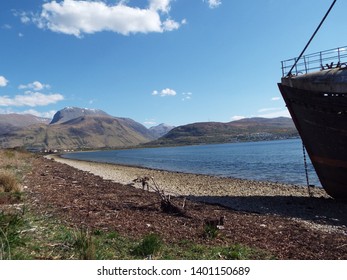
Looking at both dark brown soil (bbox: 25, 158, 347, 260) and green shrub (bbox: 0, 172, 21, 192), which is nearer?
dark brown soil (bbox: 25, 158, 347, 260)

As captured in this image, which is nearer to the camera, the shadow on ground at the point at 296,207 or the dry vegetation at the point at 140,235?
the dry vegetation at the point at 140,235

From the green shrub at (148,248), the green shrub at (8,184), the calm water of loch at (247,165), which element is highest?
the green shrub at (8,184)

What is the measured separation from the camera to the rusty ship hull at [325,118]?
1809cm

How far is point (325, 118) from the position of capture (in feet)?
61.9

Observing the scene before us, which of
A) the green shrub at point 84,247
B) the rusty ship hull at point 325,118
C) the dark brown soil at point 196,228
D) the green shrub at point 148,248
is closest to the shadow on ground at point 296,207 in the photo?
the rusty ship hull at point 325,118

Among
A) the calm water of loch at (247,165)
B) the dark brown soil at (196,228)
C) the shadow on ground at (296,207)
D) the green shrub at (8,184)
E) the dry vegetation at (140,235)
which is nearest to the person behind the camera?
the dry vegetation at (140,235)

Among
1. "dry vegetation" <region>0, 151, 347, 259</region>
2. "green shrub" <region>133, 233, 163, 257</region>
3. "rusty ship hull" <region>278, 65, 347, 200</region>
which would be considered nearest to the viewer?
"dry vegetation" <region>0, 151, 347, 259</region>

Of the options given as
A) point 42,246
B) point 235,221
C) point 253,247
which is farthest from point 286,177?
point 42,246

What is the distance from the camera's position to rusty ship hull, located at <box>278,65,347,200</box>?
18.1 meters

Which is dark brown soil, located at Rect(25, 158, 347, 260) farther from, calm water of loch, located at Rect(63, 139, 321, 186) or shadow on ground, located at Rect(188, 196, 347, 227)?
calm water of loch, located at Rect(63, 139, 321, 186)

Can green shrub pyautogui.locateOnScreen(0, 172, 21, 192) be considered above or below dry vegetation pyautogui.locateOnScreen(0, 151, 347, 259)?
above

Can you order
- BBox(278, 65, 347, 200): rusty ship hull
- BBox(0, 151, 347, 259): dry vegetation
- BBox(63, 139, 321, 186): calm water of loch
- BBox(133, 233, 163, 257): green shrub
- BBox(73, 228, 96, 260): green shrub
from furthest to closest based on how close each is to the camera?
BBox(63, 139, 321, 186): calm water of loch, BBox(278, 65, 347, 200): rusty ship hull, BBox(133, 233, 163, 257): green shrub, BBox(0, 151, 347, 259): dry vegetation, BBox(73, 228, 96, 260): green shrub

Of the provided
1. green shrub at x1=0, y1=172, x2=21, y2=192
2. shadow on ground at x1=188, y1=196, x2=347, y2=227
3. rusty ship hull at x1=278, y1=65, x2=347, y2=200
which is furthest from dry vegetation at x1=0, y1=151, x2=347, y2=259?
rusty ship hull at x1=278, y1=65, x2=347, y2=200

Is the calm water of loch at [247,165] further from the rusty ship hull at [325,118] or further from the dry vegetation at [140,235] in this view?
the dry vegetation at [140,235]
